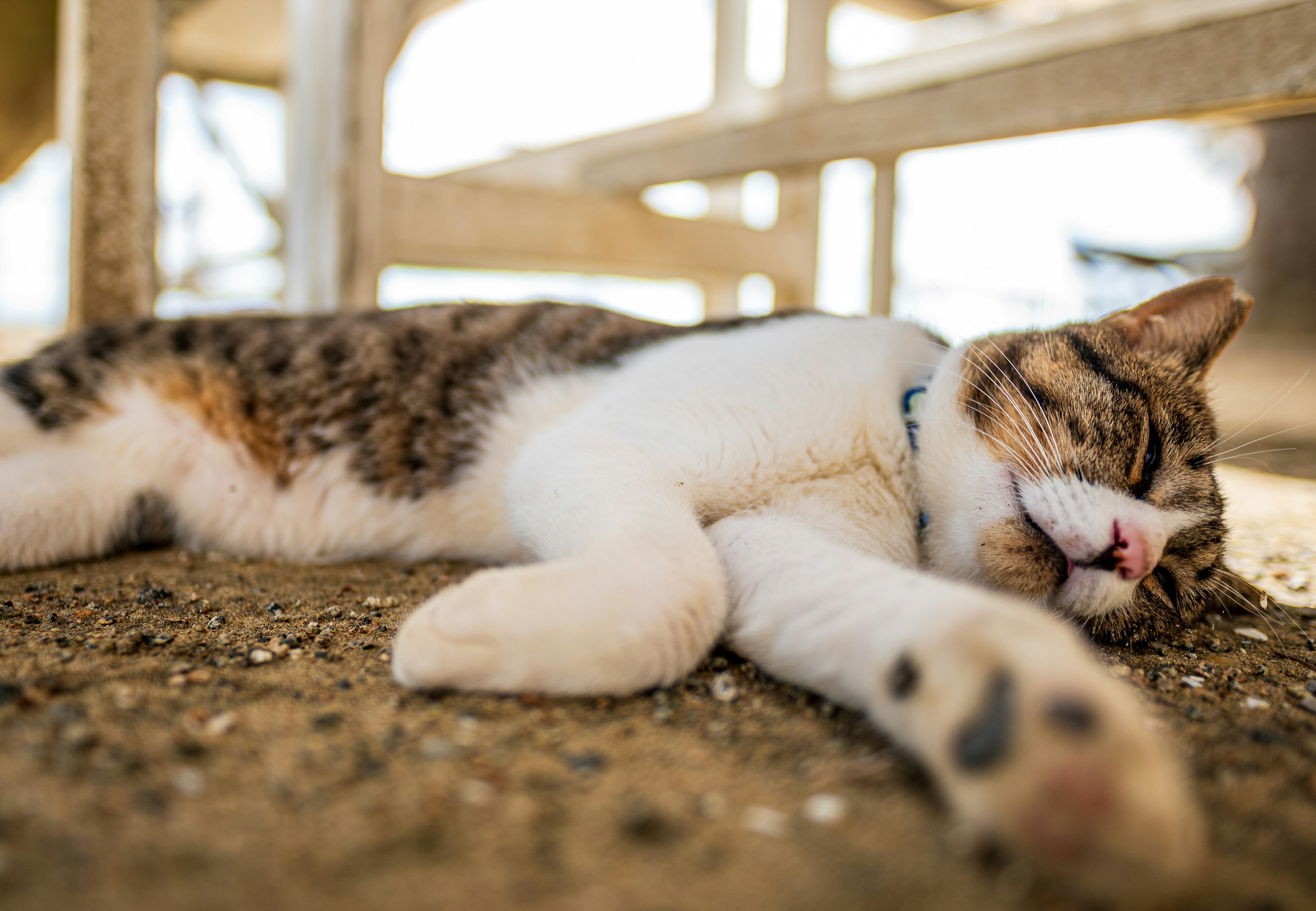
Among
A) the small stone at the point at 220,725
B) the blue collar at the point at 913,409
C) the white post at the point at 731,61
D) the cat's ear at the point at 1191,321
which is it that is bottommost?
the small stone at the point at 220,725

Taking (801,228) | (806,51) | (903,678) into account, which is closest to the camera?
(903,678)

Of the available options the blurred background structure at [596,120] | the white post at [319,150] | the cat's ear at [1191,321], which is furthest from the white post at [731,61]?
the cat's ear at [1191,321]

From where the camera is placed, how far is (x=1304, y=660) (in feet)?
5.20

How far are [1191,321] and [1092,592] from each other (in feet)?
2.49

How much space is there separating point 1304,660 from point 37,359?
311 cm

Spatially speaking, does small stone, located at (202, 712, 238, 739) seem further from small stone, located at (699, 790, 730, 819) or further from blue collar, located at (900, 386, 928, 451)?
blue collar, located at (900, 386, 928, 451)

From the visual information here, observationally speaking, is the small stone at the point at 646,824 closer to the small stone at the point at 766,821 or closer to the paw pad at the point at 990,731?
the small stone at the point at 766,821

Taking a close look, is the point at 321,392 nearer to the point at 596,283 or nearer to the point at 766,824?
the point at 766,824

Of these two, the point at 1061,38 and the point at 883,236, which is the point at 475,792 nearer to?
the point at 883,236

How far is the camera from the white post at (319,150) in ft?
10.3

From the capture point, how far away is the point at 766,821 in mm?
837

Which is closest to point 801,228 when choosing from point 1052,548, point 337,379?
point 337,379

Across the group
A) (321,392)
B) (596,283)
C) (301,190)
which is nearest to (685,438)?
(321,392)

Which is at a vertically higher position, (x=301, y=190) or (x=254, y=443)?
(x=301, y=190)
